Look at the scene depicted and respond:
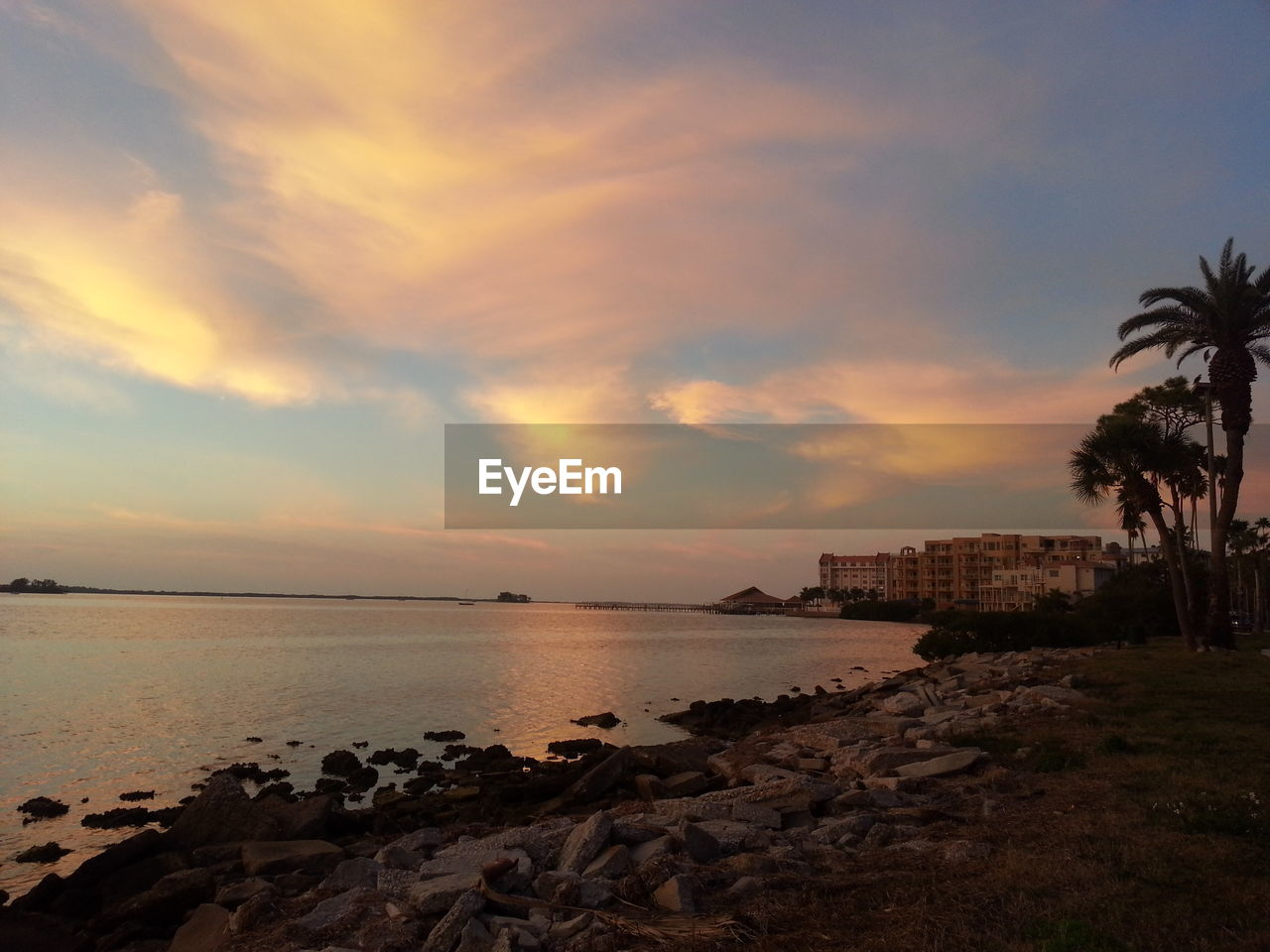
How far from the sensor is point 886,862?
27.5 feet

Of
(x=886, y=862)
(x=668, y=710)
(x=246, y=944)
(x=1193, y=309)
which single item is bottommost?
(x=668, y=710)

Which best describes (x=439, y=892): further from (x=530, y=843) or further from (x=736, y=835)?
(x=736, y=835)

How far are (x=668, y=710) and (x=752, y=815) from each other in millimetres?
27747

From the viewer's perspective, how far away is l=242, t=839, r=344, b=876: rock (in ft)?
39.1

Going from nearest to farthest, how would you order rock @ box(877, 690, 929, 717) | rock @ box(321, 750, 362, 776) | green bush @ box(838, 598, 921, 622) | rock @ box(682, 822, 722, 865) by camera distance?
rock @ box(682, 822, 722, 865) < rock @ box(877, 690, 929, 717) < rock @ box(321, 750, 362, 776) < green bush @ box(838, 598, 921, 622)

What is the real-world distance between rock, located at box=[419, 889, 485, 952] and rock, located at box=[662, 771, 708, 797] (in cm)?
869

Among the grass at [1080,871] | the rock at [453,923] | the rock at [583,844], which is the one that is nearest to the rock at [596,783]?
the grass at [1080,871]

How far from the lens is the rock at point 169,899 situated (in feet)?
38.1

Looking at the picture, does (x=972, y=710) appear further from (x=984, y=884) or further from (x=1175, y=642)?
(x=1175, y=642)

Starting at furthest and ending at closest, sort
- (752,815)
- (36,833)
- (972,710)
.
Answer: (972,710)
(36,833)
(752,815)

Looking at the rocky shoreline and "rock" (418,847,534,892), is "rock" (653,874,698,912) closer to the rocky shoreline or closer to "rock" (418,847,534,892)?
the rocky shoreline

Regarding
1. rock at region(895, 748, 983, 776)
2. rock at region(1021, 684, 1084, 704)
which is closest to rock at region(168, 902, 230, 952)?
rock at region(895, 748, 983, 776)

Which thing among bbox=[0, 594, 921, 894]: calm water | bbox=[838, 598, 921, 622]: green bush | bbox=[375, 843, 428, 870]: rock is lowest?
bbox=[838, 598, 921, 622]: green bush

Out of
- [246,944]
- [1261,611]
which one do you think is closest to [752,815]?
[246,944]
